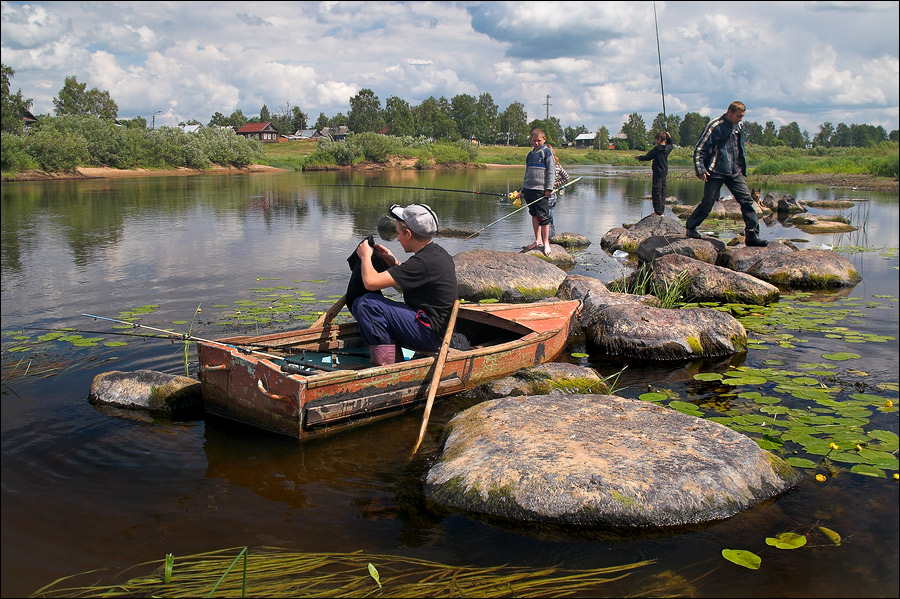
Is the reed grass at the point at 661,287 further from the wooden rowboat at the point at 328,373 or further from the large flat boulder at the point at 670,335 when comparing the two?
the wooden rowboat at the point at 328,373

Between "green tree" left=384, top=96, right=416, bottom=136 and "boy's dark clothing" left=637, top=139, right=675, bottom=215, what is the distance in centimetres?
8000

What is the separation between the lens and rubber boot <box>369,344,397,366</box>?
5887 millimetres

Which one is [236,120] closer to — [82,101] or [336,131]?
[336,131]

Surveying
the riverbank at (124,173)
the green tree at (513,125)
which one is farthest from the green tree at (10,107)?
the green tree at (513,125)

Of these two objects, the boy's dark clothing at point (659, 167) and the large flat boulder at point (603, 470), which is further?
the boy's dark clothing at point (659, 167)

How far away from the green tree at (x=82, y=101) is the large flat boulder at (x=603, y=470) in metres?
67.2

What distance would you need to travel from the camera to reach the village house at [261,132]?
3878 inches

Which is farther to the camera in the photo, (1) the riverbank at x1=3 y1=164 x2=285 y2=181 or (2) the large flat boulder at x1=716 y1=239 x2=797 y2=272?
(1) the riverbank at x1=3 y1=164 x2=285 y2=181

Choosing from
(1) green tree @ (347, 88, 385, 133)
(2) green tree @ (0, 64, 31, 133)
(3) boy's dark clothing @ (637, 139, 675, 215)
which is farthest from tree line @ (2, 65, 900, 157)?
(3) boy's dark clothing @ (637, 139, 675, 215)

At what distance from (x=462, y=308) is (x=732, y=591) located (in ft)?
14.4

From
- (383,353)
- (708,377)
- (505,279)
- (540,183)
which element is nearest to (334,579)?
(383,353)

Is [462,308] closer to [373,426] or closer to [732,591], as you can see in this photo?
[373,426]

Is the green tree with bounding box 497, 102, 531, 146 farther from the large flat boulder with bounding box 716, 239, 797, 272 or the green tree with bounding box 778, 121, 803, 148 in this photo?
the large flat boulder with bounding box 716, 239, 797, 272

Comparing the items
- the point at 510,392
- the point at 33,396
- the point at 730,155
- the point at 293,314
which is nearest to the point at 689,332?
the point at 510,392
